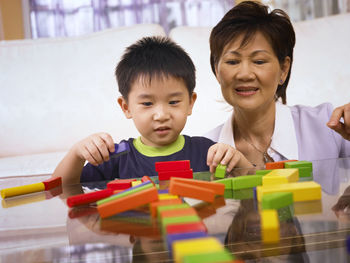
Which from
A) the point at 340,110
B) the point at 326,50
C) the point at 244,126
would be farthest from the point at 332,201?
the point at 326,50

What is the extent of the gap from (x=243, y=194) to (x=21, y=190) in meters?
0.46

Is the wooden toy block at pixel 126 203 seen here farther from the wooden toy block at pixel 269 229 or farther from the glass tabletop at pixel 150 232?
the wooden toy block at pixel 269 229

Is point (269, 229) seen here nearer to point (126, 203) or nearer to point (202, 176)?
point (126, 203)

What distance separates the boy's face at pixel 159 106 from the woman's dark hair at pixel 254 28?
0.33 meters

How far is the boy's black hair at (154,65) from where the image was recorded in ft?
3.74

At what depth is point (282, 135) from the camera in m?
1.46

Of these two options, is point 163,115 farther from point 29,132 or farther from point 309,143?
point 29,132

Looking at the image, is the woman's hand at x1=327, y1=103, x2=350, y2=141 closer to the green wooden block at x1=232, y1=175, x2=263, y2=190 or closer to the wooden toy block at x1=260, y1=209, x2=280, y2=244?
the green wooden block at x1=232, y1=175, x2=263, y2=190

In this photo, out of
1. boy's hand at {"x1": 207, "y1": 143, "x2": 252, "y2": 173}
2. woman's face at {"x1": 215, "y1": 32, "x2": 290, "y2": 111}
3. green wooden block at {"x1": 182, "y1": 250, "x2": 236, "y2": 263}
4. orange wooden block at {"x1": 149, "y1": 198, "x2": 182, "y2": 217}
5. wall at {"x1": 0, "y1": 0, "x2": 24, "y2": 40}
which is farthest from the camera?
wall at {"x1": 0, "y1": 0, "x2": 24, "y2": 40}

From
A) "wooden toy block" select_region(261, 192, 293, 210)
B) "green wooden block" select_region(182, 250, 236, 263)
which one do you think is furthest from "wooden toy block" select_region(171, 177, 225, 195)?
"green wooden block" select_region(182, 250, 236, 263)

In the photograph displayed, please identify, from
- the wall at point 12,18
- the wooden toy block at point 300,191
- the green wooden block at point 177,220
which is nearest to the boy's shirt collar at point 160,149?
the wooden toy block at point 300,191

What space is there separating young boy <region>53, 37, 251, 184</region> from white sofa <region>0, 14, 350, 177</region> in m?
0.75

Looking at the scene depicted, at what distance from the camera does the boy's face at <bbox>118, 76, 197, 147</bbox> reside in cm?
110

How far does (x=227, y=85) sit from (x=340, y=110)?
413 mm
